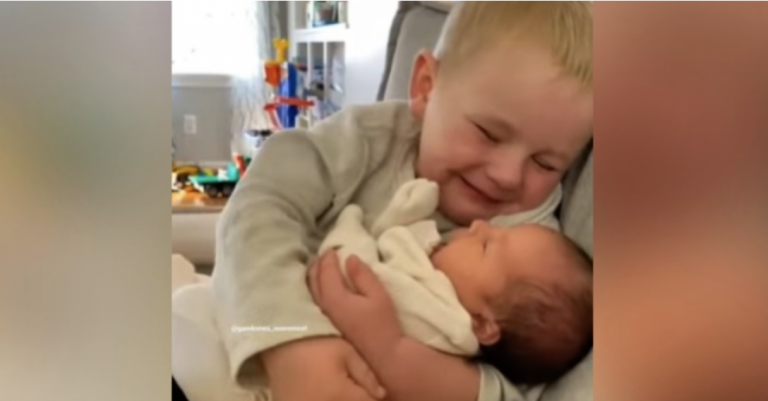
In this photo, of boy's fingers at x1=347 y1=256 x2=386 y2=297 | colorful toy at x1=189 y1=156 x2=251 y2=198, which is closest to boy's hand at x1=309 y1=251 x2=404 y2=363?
boy's fingers at x1=347 y1=256 x2=386 y2=297

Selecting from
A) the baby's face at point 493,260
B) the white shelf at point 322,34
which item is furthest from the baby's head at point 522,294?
the white shelf at point 322,34

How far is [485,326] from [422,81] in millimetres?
218

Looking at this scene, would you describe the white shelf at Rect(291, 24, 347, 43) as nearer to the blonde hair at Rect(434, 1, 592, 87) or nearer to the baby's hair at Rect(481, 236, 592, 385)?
the blonde hair at Rect(434, 1, 592, 87)

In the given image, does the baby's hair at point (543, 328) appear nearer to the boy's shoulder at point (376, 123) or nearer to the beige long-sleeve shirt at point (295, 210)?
the beige long-sleeve shirt at point (295, 210)

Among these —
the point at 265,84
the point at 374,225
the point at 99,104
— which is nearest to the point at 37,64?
the point at 99,104

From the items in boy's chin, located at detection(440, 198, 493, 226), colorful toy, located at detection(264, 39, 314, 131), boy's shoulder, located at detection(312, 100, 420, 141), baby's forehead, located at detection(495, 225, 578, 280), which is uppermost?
colorful toy, located at detection(264, 39, 314, 131)

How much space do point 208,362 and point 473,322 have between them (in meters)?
0.23

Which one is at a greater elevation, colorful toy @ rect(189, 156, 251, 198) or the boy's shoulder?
the boy's shoulder

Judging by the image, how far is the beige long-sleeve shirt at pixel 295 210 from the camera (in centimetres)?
65

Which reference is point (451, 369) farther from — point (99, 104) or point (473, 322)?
point (99, 104)

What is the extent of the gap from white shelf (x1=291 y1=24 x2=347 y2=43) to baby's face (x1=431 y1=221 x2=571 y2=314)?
0.21 metres

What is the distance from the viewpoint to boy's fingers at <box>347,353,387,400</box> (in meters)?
0.65

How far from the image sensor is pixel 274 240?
653 mm

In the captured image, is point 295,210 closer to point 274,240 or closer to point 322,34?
point 274,240
